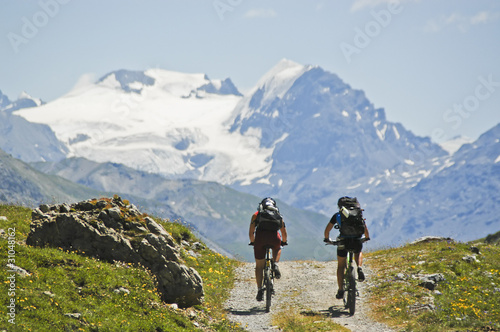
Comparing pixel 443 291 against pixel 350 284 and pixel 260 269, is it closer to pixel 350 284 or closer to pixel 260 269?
pixel 350 284

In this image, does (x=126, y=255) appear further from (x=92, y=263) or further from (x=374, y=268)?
(x=374, y=268)

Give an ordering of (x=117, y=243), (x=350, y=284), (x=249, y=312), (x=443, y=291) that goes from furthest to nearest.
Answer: (x=443, y=291)
(x=249, y=312)
(x=350, y=284)
(x=117, y=243)

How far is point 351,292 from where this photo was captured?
17875 mm

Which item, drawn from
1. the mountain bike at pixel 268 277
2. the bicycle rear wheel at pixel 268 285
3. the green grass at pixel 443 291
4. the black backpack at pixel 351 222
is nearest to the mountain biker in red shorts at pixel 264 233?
the mountain bike at pixel 268 277

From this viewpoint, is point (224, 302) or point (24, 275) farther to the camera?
point (224, 302)

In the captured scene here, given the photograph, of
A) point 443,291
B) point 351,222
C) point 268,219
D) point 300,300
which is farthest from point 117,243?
point 443,291

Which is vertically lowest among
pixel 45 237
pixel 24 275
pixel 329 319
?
pixel 329 319

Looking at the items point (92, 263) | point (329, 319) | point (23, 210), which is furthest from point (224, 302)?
point (23, 210)

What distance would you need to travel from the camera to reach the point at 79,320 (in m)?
12.8

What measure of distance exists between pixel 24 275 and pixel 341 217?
9.93 meters

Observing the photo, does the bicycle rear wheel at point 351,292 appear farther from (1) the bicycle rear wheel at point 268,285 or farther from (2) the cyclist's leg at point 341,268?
(1) the bicycle rear wheel at point 268,285

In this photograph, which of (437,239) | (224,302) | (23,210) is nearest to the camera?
(224,302)

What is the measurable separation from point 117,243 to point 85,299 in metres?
3.41

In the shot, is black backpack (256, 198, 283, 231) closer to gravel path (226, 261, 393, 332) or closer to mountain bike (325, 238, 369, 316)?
mountain bike (325, 238, 369, 316)
